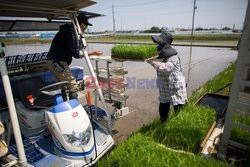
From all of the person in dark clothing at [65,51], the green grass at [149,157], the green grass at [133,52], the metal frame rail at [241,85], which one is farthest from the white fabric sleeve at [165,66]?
the person in dark clothing at [65,51]

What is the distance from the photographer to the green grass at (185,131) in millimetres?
2605

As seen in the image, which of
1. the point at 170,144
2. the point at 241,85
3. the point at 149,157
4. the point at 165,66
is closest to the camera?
the point at 149,157

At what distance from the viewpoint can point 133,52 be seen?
3.51 metres

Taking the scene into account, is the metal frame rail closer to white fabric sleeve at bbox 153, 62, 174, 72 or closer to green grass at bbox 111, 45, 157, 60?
white fabric sleeve at bbox 153, 62, 174, 72

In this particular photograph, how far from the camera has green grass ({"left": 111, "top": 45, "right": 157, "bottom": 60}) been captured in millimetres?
3424

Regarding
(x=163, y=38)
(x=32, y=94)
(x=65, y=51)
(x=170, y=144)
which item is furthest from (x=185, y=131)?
(x=32, y=94)

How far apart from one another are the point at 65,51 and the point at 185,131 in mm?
2346

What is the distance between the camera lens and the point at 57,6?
Answer: 2818 millimetres

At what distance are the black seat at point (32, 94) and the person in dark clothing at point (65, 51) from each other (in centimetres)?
36

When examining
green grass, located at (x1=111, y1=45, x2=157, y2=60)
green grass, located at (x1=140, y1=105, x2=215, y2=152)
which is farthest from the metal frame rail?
green grass, located at (x1=111, y1=45, x2=157, y2=60)

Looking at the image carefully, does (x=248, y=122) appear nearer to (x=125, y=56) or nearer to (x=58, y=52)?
(x=125, y=56)

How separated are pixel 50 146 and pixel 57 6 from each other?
210 centimetres

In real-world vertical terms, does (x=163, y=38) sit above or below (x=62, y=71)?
above

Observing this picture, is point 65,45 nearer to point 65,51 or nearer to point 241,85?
point 65,51
